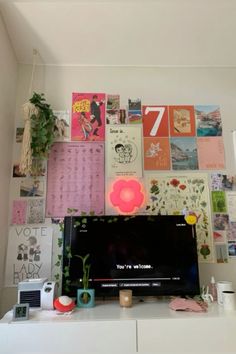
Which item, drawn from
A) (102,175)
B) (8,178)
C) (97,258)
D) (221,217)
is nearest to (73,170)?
(102,175)

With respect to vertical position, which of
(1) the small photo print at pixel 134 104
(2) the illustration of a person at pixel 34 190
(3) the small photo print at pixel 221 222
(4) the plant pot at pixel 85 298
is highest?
(1) the small photo print at pixel 134 104

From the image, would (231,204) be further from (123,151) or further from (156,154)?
(123,151)

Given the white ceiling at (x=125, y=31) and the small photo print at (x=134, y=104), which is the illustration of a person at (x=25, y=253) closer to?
the small photo print at (x=134, y=104)

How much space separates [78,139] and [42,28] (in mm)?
→ 647

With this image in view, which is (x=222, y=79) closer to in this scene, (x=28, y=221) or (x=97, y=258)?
(x=97, y=258)

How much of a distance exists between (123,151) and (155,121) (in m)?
0.29

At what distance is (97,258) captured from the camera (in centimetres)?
141

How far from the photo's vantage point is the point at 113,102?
1.75m

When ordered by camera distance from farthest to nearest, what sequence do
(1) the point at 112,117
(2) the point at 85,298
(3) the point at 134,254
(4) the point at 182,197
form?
(1) the point at 112,117, (4) the point at 182,197, (3) the point at 134,254, (2) the point at 85,298

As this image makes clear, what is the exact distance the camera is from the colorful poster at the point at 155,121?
1.72m

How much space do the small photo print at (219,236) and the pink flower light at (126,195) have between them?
0.47 meters

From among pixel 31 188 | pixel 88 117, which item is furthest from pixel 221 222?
pixel 31 188

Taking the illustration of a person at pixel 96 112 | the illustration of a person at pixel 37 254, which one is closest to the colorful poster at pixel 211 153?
the illustration of a person at pixel 96 112

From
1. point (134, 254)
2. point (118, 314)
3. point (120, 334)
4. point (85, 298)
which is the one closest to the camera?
point (120, 334)
